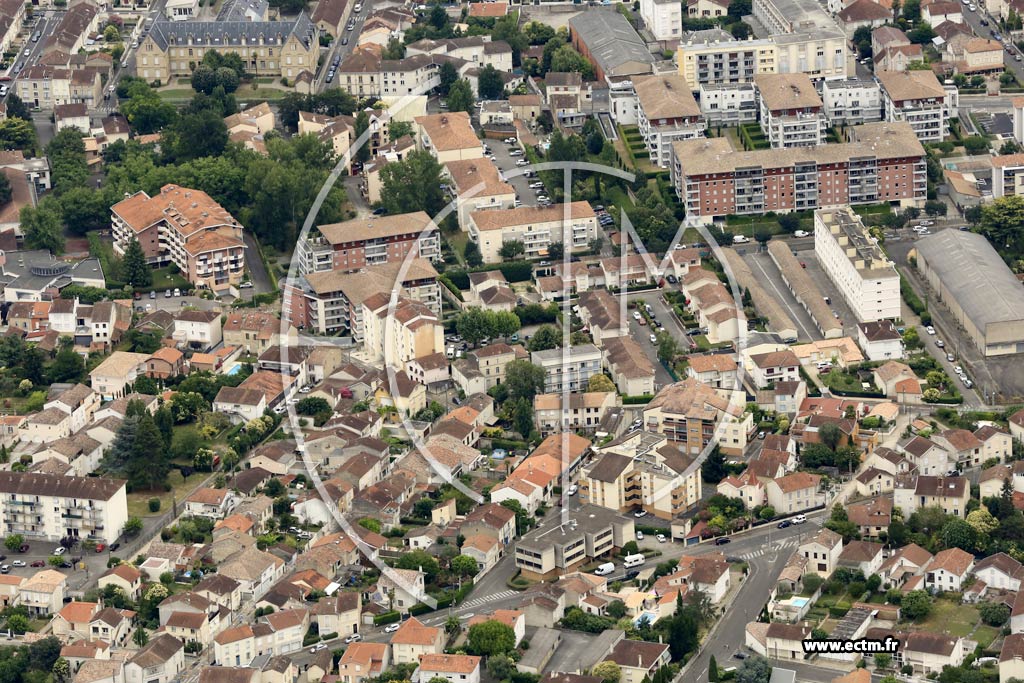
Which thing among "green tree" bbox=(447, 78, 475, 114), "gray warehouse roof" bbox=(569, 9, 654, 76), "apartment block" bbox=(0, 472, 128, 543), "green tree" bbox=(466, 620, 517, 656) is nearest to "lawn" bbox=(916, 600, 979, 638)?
"green tree" bbox=(466, 620, 517, 656)

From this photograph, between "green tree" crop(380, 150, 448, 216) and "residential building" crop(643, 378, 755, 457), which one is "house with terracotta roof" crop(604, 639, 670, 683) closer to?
"residential building" crop(643, 378, 755, 457)

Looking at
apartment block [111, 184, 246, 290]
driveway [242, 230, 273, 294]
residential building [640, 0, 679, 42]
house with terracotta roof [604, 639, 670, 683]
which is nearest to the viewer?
house with terracotta roof [604, 639, 670, 683]

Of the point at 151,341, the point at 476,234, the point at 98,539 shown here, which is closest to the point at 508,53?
the point at 476,234

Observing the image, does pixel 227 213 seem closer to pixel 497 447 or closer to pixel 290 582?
pixel 497 447

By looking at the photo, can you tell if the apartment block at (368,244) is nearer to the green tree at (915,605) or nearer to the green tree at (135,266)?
the green tree at (135,266)

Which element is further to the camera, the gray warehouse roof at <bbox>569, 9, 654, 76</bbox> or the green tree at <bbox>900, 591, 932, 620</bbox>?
the gray warehouse roof at <bbox>569, 9, 654, 76</bbox>
